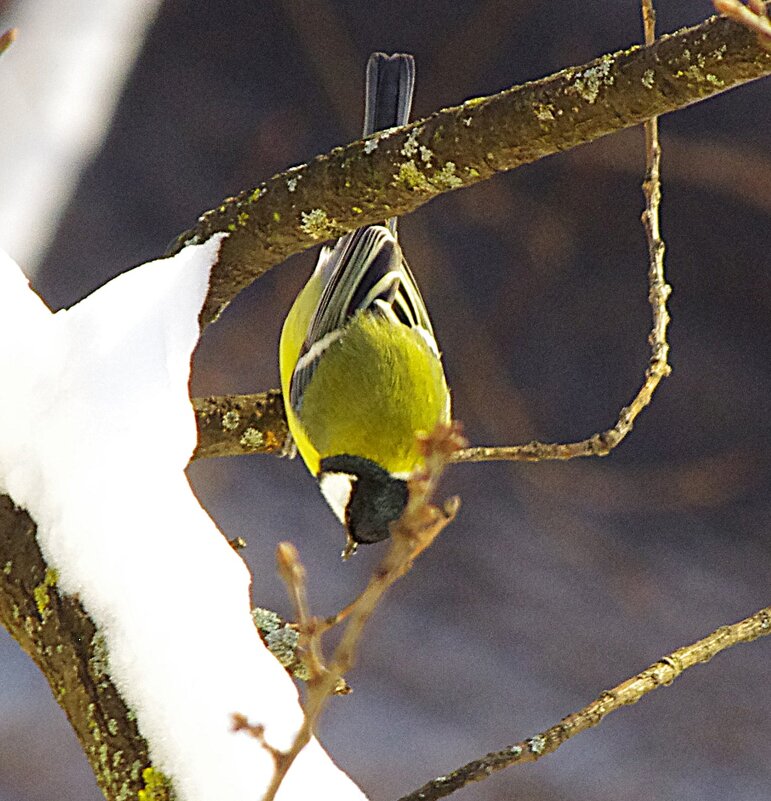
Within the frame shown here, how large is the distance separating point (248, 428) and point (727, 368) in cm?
139

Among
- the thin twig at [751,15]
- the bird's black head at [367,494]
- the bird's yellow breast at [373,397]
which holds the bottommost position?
the bird's black head at [367,494]

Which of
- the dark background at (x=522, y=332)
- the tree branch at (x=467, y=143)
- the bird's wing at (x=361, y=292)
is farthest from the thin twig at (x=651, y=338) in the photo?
the dark background at (x=522, y=332)

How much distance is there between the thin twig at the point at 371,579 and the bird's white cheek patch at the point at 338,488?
32.1 inches

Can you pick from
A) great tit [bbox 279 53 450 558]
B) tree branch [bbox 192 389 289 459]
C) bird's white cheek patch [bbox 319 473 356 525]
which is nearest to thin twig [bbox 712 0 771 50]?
tree branch [bbox 192 389 289 459]

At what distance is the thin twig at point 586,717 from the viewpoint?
0.61m

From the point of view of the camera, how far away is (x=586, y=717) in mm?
645

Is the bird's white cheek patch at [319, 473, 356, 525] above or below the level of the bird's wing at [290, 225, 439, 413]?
below

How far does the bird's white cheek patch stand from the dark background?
0.71m

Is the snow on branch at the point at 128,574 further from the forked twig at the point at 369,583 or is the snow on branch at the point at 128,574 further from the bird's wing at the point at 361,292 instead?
the bird's wing at the point at 361,292

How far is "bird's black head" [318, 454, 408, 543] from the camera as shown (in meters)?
1.19

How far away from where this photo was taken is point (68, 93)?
2109 mm

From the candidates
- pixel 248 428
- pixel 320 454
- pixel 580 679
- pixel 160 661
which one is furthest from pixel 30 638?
pixel 580 679

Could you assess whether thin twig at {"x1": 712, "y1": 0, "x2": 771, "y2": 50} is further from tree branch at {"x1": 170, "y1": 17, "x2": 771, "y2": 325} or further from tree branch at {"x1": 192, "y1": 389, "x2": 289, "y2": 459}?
tree branch at {"x1": 192, "y1": 389, "x2": 289, "y2": 459}

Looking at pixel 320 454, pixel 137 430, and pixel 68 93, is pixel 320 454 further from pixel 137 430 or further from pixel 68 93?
pixel 68 93
